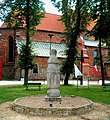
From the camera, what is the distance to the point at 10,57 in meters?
48.0

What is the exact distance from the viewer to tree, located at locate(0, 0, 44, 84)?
28016 mm

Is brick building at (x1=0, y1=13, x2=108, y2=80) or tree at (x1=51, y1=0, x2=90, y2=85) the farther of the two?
brick building at (x1=0, y1=13, x2=108, y2=80)

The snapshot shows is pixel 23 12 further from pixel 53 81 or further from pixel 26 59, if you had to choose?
pixel 53 81

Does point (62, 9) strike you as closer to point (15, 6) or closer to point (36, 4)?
point (36, 4)

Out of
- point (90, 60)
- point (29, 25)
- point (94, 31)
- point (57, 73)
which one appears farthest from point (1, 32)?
point (57, 73)

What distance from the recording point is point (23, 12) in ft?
93.0

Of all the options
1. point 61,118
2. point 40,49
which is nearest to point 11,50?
point 40,49

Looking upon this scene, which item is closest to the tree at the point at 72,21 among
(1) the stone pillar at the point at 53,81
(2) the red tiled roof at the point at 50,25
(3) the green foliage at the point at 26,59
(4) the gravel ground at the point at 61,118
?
(3) the green foliage at the point at 26,59

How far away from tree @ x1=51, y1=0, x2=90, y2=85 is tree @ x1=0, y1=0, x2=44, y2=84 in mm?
2390

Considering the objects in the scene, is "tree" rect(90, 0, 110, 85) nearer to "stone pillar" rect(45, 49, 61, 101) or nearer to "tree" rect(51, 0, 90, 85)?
"tree" rect(51, 0, 90, 85)

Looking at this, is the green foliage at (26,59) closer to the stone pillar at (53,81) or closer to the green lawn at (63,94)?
the green lawn at (63,94)

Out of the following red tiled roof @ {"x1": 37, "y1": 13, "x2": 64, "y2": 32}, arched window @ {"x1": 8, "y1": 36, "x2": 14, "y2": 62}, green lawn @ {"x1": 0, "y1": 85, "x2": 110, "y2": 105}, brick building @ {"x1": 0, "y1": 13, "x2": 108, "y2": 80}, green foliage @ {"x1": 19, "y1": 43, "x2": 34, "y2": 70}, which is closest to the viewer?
green lawn @ {"x1": 0, "y1": 85, "x2": 110, "y2": 105}

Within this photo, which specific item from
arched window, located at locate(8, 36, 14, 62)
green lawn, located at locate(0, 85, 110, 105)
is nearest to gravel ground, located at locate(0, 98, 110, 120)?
green lawn, located at locate(0, 85, 110, 105)

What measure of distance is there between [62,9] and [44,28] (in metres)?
22.0
